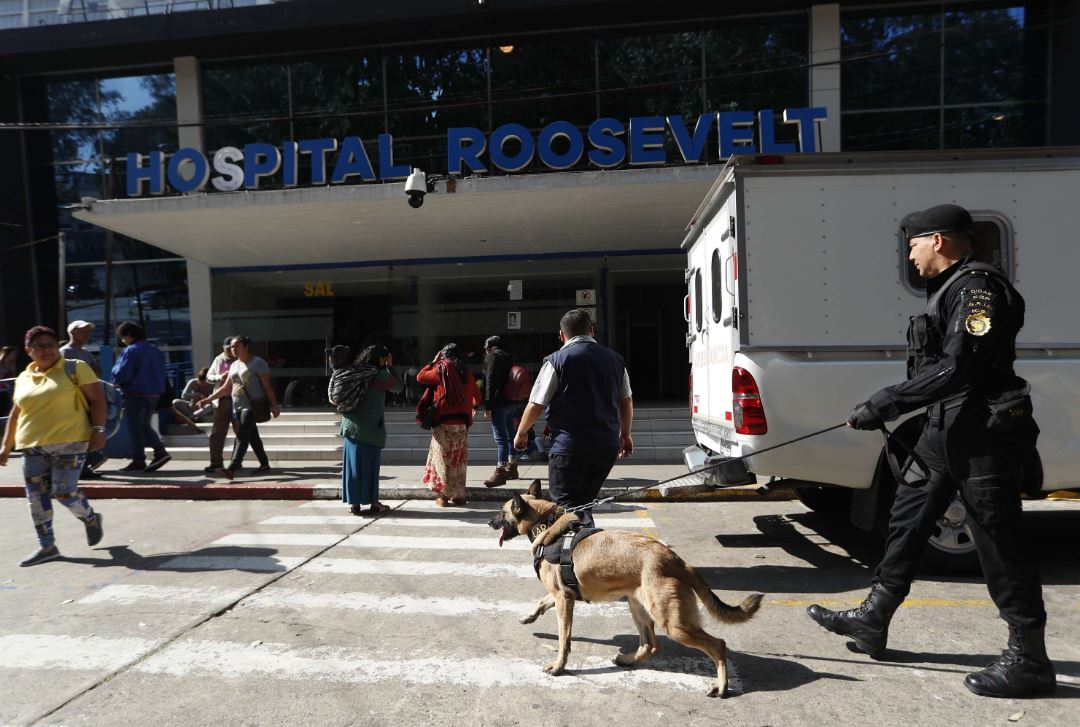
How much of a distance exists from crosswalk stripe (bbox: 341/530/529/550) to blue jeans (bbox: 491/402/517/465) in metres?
2.71

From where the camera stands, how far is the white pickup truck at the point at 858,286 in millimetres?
4723

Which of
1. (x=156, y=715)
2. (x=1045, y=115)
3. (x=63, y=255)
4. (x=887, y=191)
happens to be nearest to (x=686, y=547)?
(x=887, y=191)

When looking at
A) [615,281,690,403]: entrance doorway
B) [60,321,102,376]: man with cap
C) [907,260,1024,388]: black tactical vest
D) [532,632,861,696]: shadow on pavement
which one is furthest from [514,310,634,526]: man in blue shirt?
[615,281,690,403]: entrance doorway

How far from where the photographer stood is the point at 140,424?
32.2 ft

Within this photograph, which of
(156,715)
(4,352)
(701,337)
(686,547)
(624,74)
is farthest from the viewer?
(624,74)

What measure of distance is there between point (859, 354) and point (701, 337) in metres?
1.71

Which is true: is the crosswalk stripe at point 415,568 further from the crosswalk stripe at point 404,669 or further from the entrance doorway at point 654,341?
the entrance doorway at point 654,341

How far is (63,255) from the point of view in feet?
47.3

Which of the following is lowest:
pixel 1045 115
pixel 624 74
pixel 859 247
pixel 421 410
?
pixel 421 410

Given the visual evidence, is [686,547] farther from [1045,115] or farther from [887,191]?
[1045,115]

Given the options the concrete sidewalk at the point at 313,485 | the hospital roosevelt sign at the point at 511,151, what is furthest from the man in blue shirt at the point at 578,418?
the hospital roosevelt sign at the point at 511,151

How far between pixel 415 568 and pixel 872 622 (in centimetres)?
328

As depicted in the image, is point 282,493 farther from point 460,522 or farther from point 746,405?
point 746,405

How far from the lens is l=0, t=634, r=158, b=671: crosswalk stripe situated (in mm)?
3717
